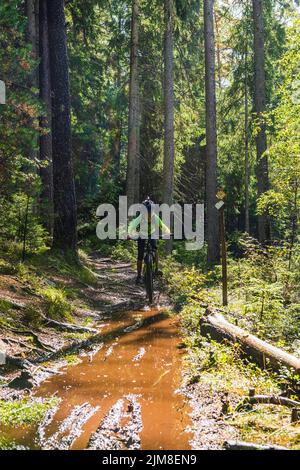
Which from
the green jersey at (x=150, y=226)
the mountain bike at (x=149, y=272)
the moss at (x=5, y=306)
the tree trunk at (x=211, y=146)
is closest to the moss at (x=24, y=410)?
the moss at (x=5, y=306)

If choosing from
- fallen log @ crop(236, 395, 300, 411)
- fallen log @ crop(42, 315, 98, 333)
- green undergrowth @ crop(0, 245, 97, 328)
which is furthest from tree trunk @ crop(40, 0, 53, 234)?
fallen log @ crop(236, 395, 300, 411)

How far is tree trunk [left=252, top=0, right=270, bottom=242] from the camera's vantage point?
17.1 m

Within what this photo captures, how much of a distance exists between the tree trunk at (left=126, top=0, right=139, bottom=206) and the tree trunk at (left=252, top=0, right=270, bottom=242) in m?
5.85

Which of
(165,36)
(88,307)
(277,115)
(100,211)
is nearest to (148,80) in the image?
(165,36)

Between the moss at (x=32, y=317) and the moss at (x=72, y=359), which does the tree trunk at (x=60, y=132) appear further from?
the moss at (x=72, y=359)

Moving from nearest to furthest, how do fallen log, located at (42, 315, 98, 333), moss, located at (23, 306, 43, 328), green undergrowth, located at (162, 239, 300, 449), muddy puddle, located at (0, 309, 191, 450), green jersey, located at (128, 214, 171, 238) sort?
1. muddy puddle, located at (0, 309, 191, 450)
2. green undergrowth, located at (162, 239, 300, 449)
3. moss, located at (23, 306, 43, 328)
4. fallen log, located at (42, 315, 98, 333)
5. green jersey, located at (128, 214, 171, 238)

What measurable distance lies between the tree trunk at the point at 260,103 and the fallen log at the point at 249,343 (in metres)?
9.51

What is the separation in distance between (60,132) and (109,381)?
27.7 ft

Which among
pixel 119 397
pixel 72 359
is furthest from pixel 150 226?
pixel 119 397

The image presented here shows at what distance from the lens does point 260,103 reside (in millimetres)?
17484

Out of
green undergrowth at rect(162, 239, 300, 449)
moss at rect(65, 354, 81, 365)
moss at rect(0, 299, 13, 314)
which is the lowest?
moss at rect(65, 354, 81, 365)

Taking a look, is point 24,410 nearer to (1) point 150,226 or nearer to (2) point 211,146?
(1) point 150,226

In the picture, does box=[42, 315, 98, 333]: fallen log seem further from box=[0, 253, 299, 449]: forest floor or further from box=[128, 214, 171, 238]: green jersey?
box=[128, 214, 171, 238]: green jersey

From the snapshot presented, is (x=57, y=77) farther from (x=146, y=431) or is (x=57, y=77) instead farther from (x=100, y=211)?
(x=100, y=211)
